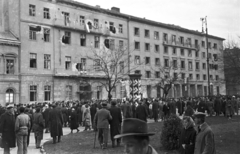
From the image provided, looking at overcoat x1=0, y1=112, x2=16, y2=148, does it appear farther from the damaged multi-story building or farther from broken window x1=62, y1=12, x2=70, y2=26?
broken window x1=62, y1=12, x2=70, y2=26

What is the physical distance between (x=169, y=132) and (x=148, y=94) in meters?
41.3

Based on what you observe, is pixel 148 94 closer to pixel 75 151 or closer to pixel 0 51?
pixel 0 51

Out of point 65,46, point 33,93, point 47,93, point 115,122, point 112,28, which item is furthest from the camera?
point 112,28

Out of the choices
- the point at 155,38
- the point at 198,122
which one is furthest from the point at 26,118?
the point at 155,38

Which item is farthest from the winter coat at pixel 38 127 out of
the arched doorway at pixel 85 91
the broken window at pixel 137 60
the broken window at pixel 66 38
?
the broken window at pixel 137 60

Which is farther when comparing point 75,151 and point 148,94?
point 148,94

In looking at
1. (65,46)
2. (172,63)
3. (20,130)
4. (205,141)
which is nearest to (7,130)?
(20,130)

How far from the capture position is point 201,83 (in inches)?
2475

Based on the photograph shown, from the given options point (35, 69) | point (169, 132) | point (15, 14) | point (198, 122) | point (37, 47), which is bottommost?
point (169, 132)

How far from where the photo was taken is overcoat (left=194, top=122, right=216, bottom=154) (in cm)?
541

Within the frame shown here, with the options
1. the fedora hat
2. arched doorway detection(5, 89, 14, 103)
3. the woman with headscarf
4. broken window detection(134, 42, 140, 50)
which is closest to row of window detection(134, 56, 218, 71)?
broken window detection(134, 42, 140, 50)

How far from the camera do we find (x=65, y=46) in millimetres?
40031

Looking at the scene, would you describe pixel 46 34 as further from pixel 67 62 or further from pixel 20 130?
pixel 20 130

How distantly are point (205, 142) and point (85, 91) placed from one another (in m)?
35.7
